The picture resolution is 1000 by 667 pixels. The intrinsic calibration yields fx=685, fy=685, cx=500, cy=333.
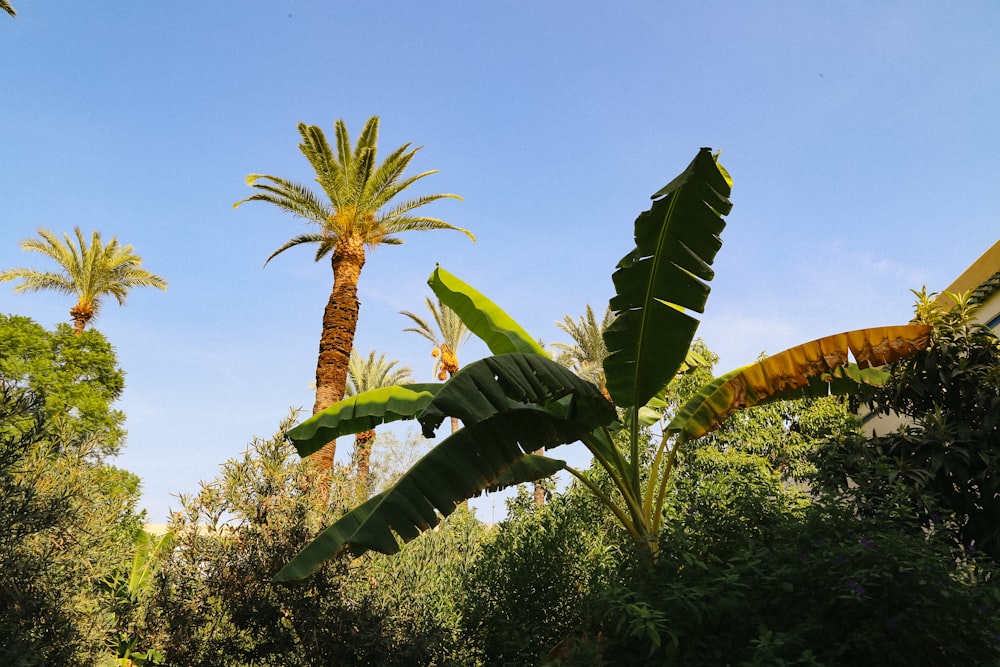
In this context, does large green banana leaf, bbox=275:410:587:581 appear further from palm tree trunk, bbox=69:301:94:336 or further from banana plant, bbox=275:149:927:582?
palm tree trunk, bbox=69:301:94:336

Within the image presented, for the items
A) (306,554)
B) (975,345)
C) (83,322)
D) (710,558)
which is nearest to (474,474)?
(306,554)

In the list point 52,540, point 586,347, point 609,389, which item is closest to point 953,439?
point 609,389

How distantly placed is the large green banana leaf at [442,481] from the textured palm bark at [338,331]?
30.0ft

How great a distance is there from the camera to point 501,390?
605 centimetres

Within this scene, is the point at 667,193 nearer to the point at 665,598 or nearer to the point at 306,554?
the point at 665,598

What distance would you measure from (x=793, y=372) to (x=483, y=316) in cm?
406

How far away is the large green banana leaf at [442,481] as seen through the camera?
21.1 feet

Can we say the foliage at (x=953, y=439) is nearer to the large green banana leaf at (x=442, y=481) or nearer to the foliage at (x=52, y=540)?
the large green banana leaf at (x=442, y=481)

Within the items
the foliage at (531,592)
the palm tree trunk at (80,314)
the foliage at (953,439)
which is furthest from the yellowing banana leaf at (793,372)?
the palm tree trunk at (80,314)

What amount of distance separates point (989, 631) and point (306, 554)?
20.9ft

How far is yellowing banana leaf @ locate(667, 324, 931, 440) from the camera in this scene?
8.57 m

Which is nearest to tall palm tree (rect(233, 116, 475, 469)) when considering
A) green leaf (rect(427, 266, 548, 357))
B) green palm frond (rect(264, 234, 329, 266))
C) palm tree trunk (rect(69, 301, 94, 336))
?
green palm frond (rect(264, 234, 329, 266))

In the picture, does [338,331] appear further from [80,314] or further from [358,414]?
[80,314]

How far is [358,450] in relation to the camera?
10.9 m
